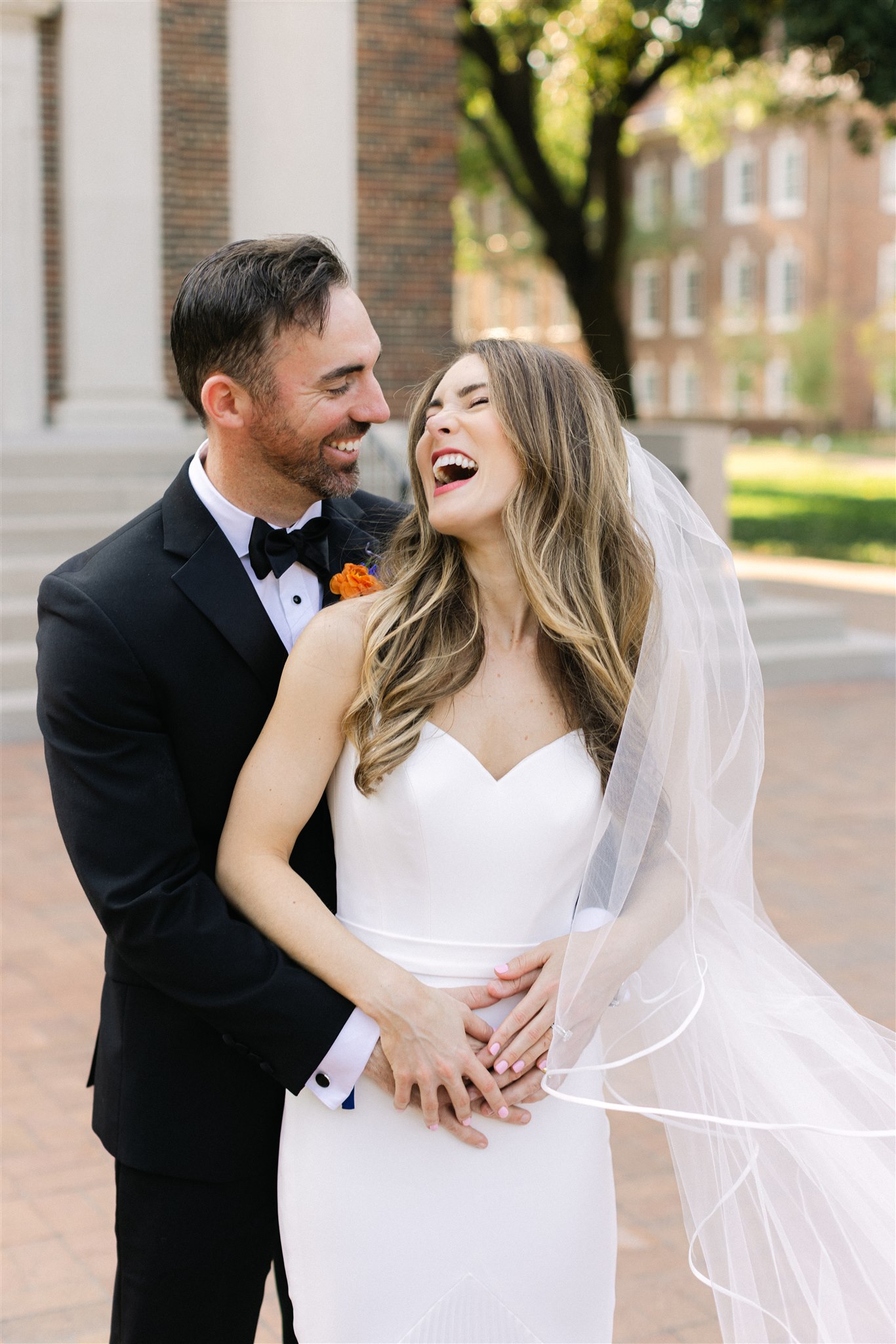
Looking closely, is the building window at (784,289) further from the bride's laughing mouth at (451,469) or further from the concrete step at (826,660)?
the bride's laughing mouth at (451,469)

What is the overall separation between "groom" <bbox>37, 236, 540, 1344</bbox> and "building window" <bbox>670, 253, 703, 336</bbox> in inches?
2073

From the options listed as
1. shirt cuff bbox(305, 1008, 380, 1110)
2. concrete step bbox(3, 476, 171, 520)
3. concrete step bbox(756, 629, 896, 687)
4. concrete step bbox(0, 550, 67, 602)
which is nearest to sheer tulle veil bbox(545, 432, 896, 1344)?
shirt cuff bbox(305, 1008, 380, 1110)

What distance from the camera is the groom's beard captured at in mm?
2150

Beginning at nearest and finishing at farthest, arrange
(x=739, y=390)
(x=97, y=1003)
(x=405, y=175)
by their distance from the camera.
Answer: (x=97, y=1003) < (x=405, y=175) < (x=739, y=390)

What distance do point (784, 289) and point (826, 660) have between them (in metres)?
40.9

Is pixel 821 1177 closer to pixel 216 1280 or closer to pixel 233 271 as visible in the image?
pixel 216 1280

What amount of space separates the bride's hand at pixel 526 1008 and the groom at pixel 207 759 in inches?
5.8

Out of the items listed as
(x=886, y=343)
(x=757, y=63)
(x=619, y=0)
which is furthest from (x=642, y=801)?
(x=886, y=343)

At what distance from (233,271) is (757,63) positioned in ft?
56.5

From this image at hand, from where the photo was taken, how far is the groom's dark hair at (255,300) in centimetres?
211

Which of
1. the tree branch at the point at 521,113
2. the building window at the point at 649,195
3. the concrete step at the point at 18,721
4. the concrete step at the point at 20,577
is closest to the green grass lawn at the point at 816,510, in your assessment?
the tree branch at the point at 521,113

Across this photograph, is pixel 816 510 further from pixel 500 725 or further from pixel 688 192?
pixel 688 192

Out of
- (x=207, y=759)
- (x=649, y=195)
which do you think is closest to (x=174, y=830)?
(x=207, y=759)

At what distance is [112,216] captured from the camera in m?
11.9
